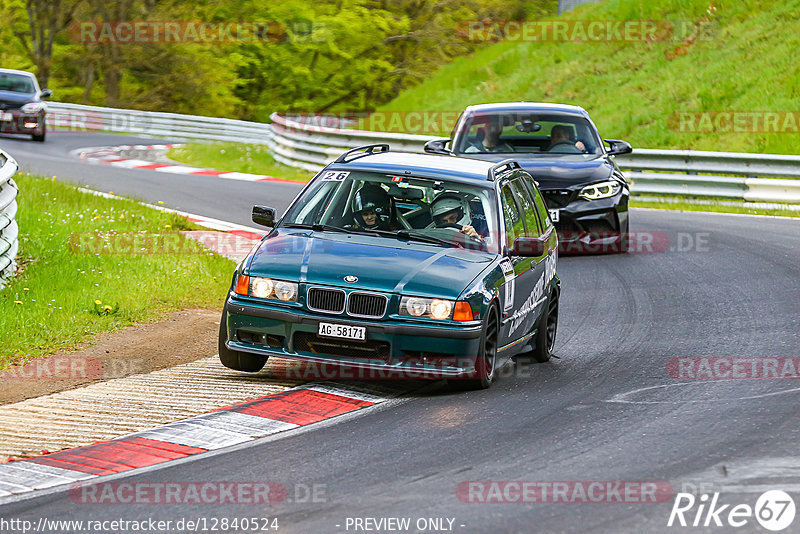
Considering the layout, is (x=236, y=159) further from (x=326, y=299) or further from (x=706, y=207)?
(x=326, y=299)

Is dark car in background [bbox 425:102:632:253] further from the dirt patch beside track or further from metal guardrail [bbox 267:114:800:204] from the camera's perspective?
metal guardrail [bbox 267:114:800:204]

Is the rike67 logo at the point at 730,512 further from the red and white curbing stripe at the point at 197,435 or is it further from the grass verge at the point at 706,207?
the grass verge at the point at 706,207

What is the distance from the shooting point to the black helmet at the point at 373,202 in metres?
9.49

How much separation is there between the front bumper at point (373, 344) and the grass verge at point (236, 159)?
1791 cm

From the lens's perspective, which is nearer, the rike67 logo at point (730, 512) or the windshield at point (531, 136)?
the rike67 logo at point (730, 512)

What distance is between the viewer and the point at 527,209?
1040cm

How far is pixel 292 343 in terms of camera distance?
8250 mm

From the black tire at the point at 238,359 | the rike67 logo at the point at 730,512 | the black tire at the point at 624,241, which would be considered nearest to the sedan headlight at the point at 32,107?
the black tire at the point at 624,241

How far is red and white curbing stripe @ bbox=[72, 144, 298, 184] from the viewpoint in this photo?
26109mm

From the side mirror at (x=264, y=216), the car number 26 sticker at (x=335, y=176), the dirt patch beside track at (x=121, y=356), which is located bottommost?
the dirt patch beside track at (x=121, y=356)

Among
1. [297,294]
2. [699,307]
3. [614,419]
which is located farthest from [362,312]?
[699,307]

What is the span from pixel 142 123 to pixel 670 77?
18.2m

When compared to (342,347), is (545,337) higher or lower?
lower

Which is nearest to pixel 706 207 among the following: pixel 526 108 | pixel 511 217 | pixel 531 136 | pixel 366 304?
pixel 526 108
